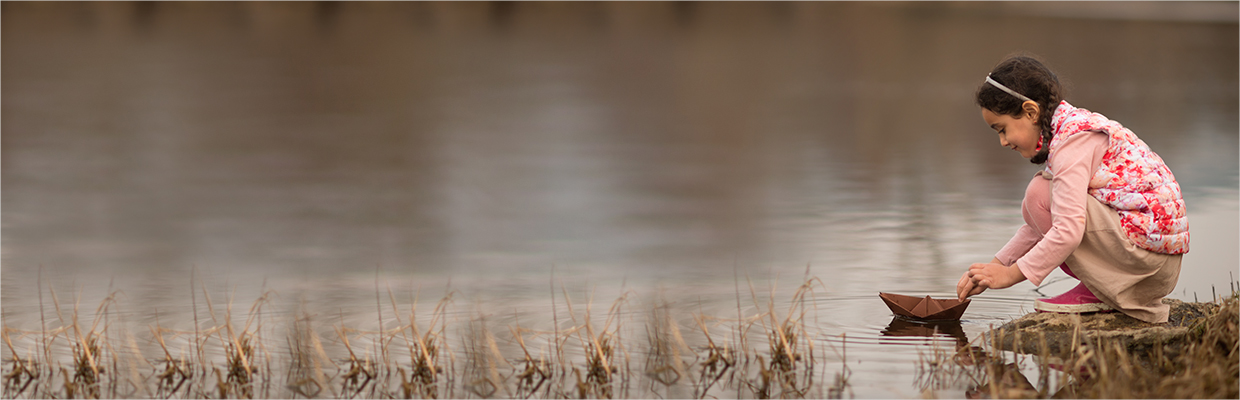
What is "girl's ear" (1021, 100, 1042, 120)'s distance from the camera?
253 centimetres

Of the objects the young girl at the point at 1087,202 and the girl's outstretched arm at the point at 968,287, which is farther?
the girl's outstretched arm at the point at 968,287

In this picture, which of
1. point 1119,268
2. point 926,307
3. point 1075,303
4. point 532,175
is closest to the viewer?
point 1119,268

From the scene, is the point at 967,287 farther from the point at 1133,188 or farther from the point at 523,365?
the point at 523,365

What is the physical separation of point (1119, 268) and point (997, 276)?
11.3 inches

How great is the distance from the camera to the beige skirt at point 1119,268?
8.04 feet

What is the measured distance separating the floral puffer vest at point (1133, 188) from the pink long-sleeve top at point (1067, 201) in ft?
0.07

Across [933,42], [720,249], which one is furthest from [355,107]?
[933,42]

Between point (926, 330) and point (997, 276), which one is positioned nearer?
point (997, 276)

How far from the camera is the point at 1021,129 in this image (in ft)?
8.48

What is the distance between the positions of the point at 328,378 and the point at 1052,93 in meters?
1.81

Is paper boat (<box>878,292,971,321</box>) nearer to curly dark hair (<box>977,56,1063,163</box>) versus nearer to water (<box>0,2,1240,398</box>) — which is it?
water (<box>0,2,1240,398</box>)

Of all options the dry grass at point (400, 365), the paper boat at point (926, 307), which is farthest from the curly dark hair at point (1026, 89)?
the dry grass at point (400, 365)

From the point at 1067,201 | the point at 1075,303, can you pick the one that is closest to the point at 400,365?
the point at 1067,201

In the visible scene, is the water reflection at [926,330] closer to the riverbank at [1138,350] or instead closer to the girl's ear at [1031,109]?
the riverbank at [1138,350]
